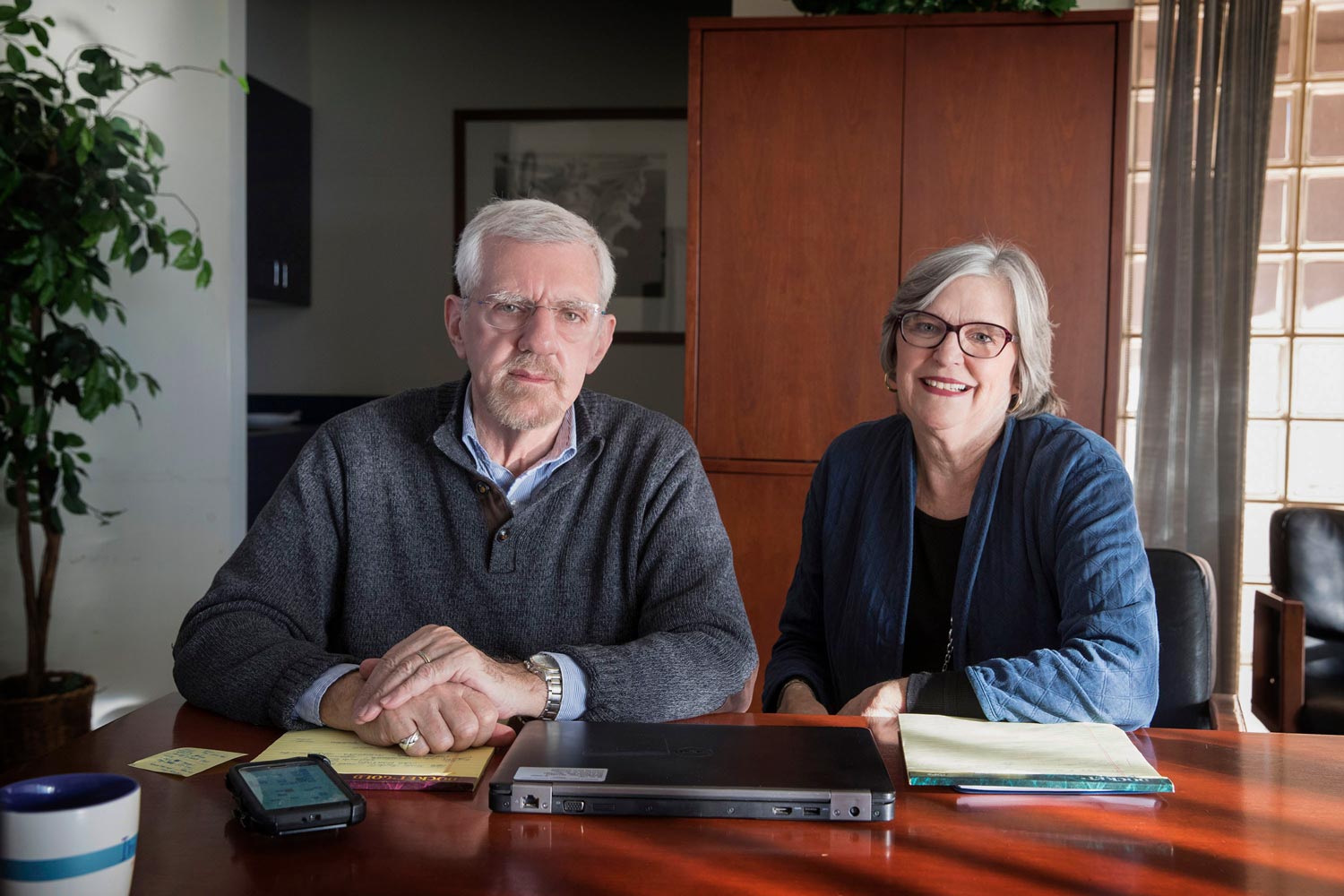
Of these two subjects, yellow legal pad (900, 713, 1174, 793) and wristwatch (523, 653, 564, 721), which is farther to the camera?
wristwatch (523, 653, 564, 721)

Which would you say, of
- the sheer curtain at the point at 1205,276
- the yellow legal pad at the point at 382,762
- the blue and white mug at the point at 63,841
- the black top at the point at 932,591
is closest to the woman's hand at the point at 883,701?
the black top at the point at 932,591

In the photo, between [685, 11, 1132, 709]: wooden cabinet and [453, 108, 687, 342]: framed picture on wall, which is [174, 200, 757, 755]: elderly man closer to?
[685, 11, 1132, 709]: wooden cabinet

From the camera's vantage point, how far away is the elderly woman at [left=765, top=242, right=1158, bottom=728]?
1.63 meters

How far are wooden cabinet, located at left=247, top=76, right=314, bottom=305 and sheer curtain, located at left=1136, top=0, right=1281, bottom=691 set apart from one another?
136 inches

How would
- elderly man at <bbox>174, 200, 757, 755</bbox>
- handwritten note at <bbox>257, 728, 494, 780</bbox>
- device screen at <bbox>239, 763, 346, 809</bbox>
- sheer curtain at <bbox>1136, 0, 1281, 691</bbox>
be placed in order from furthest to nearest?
sheer curtain at <bbox>1136, 0, 1281, 691</bbox>, elderly man at <bbox>174, 200, 757, 755</bbox>, handwritten note at <bbox>257, 728, 494, 780</bbox>, device screen at <bbox>239, 763, 346, 809</bbox>

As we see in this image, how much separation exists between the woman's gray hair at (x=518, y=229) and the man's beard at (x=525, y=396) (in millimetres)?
148

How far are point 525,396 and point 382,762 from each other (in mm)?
647

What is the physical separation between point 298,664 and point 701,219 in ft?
7.55

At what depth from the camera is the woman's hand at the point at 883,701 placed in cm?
149

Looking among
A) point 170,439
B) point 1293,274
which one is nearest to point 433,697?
point 170,439

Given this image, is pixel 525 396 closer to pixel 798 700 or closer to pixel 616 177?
pixel 798 700

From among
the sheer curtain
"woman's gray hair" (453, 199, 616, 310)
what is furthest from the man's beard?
the sheer curtain

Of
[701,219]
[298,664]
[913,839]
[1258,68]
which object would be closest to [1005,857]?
[913,839]

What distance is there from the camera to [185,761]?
1158 mm
